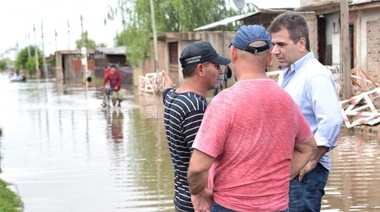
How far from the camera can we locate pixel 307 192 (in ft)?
13.0

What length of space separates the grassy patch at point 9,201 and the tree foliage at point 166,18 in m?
25.9

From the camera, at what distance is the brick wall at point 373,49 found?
18688 mm

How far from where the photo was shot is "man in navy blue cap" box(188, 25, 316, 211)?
3018mm

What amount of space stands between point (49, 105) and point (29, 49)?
3192 inches

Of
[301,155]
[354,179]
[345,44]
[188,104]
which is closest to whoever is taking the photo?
[301,155]

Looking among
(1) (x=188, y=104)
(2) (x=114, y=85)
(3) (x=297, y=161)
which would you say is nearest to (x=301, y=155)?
(3) (x=297, y=161)

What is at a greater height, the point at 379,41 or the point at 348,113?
the point at 379,41

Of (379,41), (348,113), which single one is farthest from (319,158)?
(379,41)

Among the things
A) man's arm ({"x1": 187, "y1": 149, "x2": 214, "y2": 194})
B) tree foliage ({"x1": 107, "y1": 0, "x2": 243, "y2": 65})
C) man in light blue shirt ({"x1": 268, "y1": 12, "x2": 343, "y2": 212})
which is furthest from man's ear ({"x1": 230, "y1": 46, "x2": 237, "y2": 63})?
tree foliage ({"x1": 107, "y1": 0, "x2": 243, "y2": 65})

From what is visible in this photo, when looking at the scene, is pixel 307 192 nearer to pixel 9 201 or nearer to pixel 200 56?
pixel 200 56

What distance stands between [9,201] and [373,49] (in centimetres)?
1392

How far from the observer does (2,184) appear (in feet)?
28.5

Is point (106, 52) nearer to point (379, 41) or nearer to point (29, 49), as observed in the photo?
point (379, 41)

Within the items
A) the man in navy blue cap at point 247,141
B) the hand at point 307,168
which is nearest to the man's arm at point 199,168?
the man in navy blue cap at point 247,141
